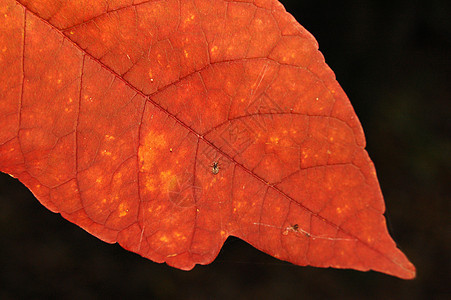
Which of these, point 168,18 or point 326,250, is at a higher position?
point 168,18

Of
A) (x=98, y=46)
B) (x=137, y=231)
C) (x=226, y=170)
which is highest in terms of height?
(x=98, y=46)

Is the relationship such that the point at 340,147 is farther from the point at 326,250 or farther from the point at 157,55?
the point at 157,55

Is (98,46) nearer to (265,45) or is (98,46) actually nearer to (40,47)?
(40,47)

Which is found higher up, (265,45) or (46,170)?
(265,45)

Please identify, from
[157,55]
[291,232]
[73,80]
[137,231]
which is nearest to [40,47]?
[73,80]

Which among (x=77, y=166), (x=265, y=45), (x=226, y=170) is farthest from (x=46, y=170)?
(x=265, y=45)
